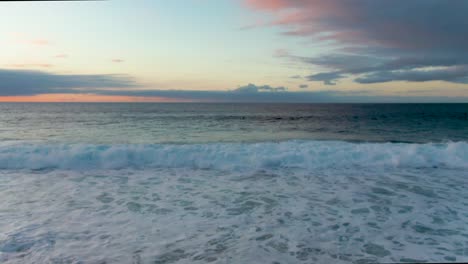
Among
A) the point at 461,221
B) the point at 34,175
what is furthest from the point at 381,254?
the point at 34,175

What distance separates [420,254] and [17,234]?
6989mm

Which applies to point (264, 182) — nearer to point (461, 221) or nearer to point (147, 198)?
point (147, 198)

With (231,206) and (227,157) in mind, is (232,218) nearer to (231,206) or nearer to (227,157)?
(231,206)

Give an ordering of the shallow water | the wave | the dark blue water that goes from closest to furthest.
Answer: the shallow water
the wave
the dark blue water

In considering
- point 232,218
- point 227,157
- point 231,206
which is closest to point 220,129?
point 227,157

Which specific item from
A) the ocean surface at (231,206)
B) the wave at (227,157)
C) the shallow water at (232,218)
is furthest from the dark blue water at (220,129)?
the shallow water at (232,218)

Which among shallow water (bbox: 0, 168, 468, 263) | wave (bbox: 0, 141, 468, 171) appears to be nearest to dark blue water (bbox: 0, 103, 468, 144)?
wave (bbox: 0, 141, 468, 171)

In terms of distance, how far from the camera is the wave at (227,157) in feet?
37.5

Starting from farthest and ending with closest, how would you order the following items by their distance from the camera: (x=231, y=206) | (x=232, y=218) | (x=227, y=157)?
1. (x=227, y=157)
2. (x=231, y=206)
3. (x=232, y=218)

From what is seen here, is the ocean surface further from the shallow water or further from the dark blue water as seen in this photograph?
the dark blue water

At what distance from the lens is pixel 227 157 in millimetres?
12359

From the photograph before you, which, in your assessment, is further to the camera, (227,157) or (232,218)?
(227,157)

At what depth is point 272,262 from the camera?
4355mm

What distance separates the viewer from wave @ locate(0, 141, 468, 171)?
37.5 ft
